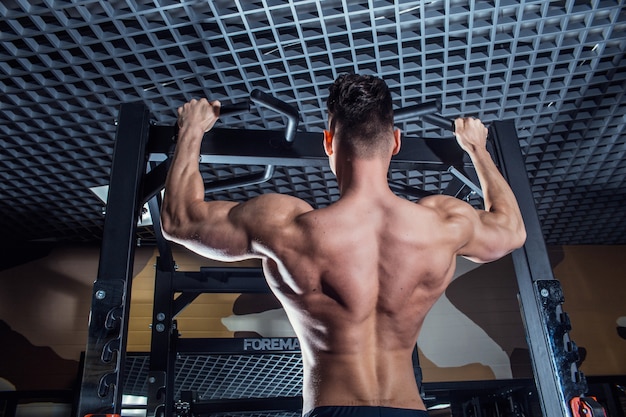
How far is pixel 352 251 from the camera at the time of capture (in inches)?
50.4

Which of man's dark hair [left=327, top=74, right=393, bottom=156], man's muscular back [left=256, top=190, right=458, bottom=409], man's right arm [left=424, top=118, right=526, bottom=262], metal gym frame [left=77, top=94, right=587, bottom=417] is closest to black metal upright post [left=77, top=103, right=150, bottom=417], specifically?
metal gym frame [left=77, top=94, right=587, bottom=417]

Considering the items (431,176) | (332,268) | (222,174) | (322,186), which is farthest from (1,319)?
(332,268)

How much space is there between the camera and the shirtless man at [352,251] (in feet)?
4.15

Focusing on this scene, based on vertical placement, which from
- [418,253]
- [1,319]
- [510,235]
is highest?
[1,319]

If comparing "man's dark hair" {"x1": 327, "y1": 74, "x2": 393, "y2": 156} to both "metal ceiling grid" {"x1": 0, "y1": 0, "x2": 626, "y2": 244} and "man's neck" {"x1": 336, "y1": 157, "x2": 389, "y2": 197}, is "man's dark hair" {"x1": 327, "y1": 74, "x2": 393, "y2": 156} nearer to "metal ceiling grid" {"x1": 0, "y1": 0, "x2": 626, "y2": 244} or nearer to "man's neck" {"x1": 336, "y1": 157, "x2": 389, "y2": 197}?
"man's neck" {"x1": 336, "y1": 157, "x2": 389, "y2": 197}

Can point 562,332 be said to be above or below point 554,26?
below

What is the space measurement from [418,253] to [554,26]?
5.26 ft

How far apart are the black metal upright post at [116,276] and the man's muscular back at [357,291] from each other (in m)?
0.51

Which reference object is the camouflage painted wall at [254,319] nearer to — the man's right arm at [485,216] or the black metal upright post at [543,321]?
the black metal upright post at [543,321]

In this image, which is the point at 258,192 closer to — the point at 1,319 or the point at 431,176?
the point at 431,176

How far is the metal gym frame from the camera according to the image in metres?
1.46

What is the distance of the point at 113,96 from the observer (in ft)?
8.87

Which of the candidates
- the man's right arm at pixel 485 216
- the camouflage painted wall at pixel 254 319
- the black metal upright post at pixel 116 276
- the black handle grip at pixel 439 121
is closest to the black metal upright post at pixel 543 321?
the man's right arm at pixel 485 216

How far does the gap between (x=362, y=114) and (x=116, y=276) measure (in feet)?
2.95
